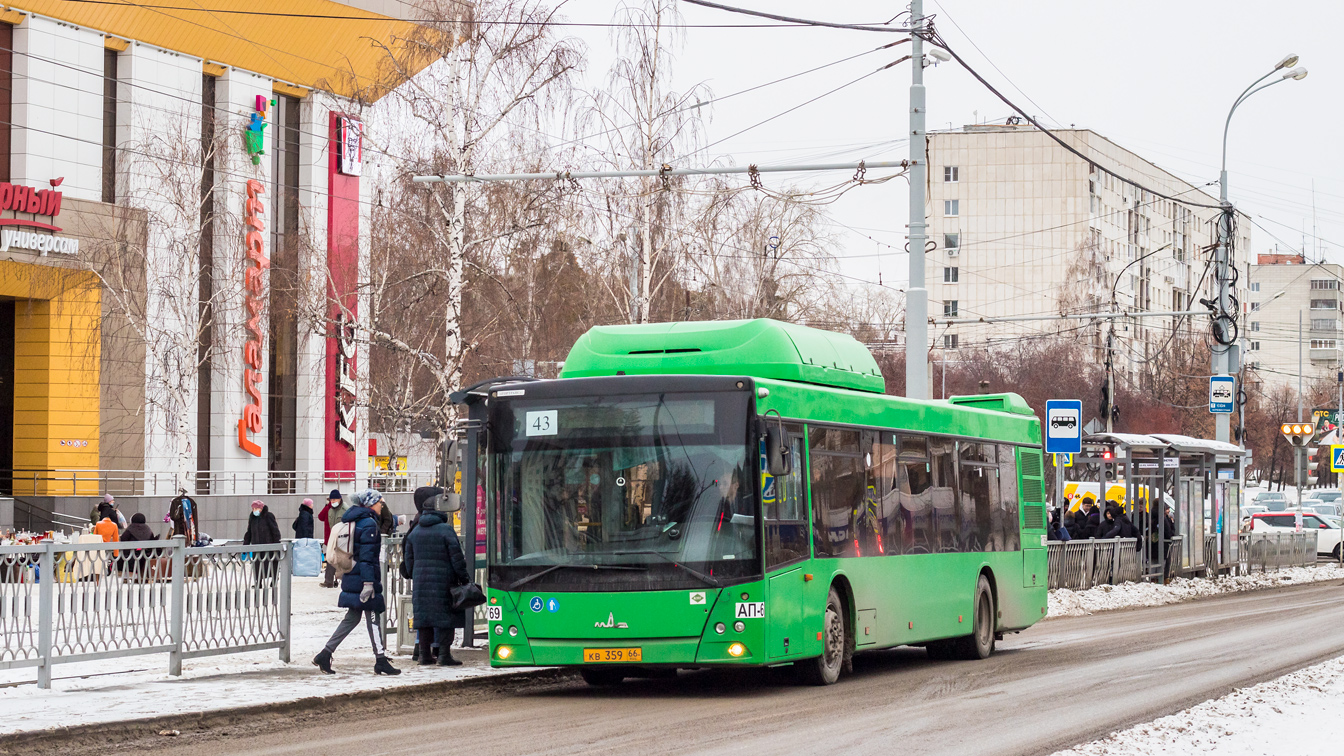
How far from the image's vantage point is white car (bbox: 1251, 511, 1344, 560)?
46156mm

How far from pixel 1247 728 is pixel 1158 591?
19474mm

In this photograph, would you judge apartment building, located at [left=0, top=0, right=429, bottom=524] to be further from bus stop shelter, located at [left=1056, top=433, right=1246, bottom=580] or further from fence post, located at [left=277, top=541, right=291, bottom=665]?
fence post, located at [left=277, top=541, right=291, bottom=665]

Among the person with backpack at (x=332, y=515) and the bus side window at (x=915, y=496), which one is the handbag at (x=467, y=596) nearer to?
the bus side window at (x=915, y=496)

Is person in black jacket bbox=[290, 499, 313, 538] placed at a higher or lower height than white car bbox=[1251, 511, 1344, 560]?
higher

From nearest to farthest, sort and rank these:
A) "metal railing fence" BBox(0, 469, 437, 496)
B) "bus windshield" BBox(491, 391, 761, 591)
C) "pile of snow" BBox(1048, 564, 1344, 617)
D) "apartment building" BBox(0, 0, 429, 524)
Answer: "bus windshield" BBox(491, 391, 761, 591)
"pile of snow" BBox(1048, 564, 1344, 617)
"apartment building" BBox(0, 0, 429, 524)
"metal railing fence" BBox(0, 469, 437, 496)

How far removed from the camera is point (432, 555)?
1548 centimetres

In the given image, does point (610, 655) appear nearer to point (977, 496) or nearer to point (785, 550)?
point (785, 550)

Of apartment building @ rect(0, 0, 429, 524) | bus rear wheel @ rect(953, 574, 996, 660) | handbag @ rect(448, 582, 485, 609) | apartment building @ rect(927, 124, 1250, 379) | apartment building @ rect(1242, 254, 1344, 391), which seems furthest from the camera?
apartment building @ rect(1242, 254, 1344, 391)

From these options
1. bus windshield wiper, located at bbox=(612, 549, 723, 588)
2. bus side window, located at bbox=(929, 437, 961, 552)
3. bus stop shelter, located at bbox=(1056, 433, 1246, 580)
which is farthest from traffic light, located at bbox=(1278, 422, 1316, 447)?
bus windshield wiper, located at bbox=(612, 549, 723, 588)

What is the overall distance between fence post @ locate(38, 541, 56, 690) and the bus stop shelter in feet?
66.5

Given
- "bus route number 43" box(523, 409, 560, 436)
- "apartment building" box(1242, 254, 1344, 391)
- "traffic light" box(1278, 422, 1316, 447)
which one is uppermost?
"apartment building" box(1242, 254, 1344, 391)

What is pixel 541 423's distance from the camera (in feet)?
45.6

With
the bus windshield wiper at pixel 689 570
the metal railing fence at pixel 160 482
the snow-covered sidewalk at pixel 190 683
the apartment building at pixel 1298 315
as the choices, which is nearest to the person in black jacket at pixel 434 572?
the snow-covered sidewalk at pixel 190 683

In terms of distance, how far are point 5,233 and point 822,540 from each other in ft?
90.7
